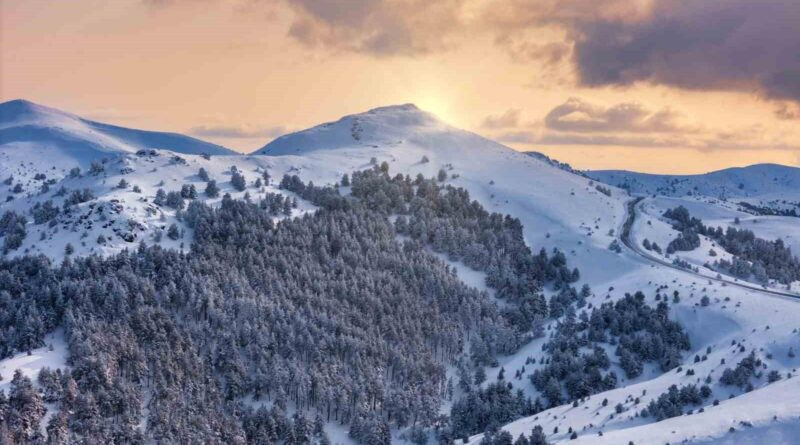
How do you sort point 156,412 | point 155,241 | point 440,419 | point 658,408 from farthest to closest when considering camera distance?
point 155,241 < point 440,419 < point 156,412 < point 658,408

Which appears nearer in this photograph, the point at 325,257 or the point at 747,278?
the point at 325,257

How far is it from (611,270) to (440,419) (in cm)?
8375

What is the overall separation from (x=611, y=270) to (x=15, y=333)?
15259 centimetres

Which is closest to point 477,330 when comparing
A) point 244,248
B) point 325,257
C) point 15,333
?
point 325,257

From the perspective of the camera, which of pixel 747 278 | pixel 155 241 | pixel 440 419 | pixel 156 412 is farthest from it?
pixel 747 278

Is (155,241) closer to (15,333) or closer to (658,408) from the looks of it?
(15,333)

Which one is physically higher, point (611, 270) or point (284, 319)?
point (611, 270)

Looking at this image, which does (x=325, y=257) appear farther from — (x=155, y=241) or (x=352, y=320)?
(x=155, y=241)

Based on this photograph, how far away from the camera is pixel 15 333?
387ft

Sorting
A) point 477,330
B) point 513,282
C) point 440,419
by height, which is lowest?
point 440,419

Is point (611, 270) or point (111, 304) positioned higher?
point (611, 270)

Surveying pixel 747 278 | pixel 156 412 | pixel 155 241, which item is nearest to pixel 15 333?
pixel 156 412

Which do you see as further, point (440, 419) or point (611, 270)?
point (611, 270)

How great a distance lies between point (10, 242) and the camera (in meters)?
148
